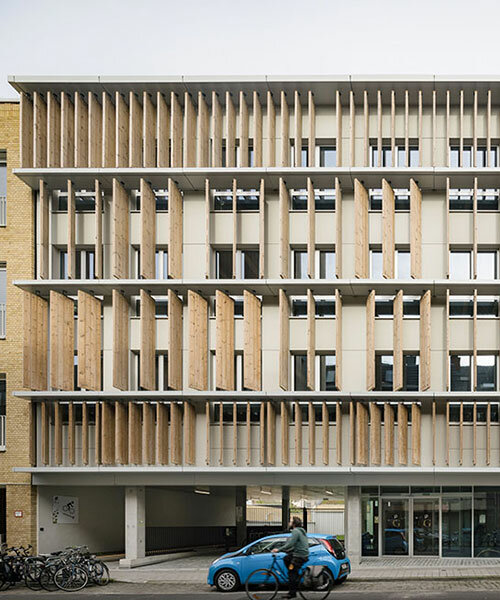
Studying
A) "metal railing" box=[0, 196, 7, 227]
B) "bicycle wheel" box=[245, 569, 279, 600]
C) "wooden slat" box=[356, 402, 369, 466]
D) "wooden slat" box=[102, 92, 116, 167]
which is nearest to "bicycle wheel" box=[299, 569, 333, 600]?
"bicycle wheel" box=[245, 569, 279, 600]

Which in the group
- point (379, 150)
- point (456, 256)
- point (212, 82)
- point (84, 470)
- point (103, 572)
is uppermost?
point (212, 82)

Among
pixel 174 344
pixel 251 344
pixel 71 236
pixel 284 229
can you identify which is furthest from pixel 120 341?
pixel 284 229

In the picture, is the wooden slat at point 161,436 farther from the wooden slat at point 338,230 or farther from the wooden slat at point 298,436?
the wooden slat at point 338,230

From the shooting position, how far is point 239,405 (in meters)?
30.0

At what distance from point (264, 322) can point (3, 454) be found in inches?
377

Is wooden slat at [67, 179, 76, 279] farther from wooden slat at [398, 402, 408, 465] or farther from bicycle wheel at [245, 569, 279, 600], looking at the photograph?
bicycle wheel at [245, 569, 279, 600]

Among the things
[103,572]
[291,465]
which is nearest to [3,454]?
[103,572]

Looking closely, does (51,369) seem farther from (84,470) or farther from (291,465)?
(291,465)

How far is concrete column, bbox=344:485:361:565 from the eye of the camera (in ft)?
98.0

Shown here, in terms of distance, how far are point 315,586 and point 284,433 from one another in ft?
31.8

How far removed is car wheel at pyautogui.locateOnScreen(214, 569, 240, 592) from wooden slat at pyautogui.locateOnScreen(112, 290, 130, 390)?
8069 mm

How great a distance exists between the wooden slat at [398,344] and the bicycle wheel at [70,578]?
36.0 ft

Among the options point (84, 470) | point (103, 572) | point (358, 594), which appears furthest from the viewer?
point (84, 470)

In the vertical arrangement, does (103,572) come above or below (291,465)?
below
